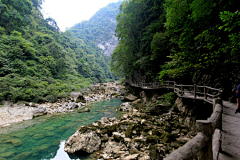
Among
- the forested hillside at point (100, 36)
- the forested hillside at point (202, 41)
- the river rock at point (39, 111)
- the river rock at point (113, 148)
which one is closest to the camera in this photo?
the forested hillside at point (202, 41)

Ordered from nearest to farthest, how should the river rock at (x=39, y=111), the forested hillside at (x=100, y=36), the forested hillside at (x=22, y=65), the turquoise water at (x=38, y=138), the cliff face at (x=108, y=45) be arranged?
the turquoise water at (x=38, y=138), the river rock at (x=39, y=111), the forested hillside at (x=22, y=65), the forested hillside at (x=100, y=36), the cliff face at (x=108, y=45)

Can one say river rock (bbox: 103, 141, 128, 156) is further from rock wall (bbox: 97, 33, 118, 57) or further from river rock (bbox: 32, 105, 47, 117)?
rock wall (bbox: 97, 33, 118, 57)

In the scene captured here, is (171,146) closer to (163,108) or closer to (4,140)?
(163,108)

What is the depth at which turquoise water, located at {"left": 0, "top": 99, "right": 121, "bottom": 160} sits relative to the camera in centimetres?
571

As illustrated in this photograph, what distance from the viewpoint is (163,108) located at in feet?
33.4

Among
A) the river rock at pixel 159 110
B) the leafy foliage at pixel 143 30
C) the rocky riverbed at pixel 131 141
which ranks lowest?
the rocky riverbed at pixel 131 141

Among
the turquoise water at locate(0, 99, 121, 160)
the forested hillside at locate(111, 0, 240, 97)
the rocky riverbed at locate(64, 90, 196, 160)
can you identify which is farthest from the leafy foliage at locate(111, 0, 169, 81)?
the turquoise water at locate(0, 99, 121, 160)

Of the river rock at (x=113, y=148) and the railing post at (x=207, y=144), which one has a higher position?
the railing post at (x=207, y=144)

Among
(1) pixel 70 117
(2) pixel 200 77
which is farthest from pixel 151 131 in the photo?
(1) pixel 70 117

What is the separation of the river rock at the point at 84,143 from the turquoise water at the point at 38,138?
312 millimetres

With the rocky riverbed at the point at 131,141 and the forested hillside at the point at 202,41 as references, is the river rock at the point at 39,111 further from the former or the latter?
the forested hillside at the point at 202,41

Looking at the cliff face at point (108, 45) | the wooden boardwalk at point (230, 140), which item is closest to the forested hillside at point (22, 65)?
the wooden boardwalk at point (230, 140)

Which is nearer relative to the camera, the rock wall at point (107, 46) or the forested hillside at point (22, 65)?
the forested hillside at point (22, 65)

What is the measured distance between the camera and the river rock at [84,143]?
558 centimetres
